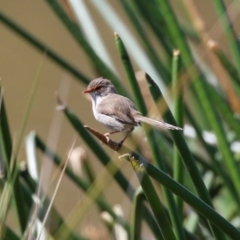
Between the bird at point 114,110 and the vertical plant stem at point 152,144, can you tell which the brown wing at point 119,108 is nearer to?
the bird at point 114,110

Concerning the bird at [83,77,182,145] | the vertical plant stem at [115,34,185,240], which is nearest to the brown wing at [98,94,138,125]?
the bird at [83,77,182,145]

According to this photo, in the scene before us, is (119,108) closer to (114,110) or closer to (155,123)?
(114,110)

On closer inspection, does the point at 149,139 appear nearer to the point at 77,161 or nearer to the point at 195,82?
the point at 195,82

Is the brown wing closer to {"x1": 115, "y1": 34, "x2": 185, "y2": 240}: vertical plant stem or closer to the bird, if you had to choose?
the bird

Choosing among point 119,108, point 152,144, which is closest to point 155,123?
point 152,144

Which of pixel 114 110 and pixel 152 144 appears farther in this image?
pixel 114 110

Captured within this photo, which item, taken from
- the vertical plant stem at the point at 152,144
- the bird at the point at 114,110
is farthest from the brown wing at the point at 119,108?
the vertical plant stem at the point at 152,144

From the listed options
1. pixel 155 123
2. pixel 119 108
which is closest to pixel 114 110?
pixel 119 108

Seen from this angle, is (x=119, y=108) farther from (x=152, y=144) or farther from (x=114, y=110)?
(x=152, y=144)
